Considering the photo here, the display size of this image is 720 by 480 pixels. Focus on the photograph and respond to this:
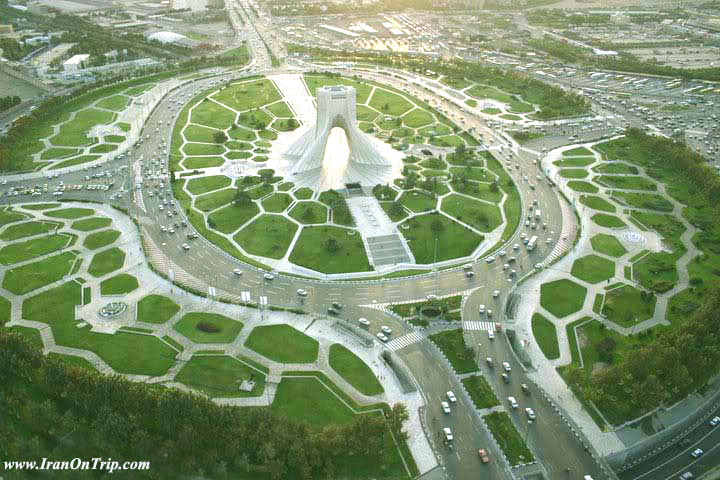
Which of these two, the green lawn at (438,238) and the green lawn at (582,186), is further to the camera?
the green lawn at (582,186)

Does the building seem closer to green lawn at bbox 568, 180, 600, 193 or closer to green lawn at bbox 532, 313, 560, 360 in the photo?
green lawn at bbox 568, 180, 600, 193

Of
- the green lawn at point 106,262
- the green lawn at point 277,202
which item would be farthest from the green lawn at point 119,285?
the green lawn at point 277,202

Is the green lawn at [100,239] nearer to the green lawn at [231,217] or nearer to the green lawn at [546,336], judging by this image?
the green lawn at [231,217]

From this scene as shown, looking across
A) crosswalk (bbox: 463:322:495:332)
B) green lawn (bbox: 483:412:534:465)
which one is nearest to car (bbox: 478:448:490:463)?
green lawn (bbox: 483:412:534:465)

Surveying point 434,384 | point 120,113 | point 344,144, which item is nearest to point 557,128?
point 344,144

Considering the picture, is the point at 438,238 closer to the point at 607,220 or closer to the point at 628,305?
the point at 628,305

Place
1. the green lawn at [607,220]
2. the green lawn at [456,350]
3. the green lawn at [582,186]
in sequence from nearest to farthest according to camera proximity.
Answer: the green lawn at [456,350] < the green lawn at [607,220] < the green lawn at [582,186]

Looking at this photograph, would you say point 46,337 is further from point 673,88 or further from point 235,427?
point 673,88
